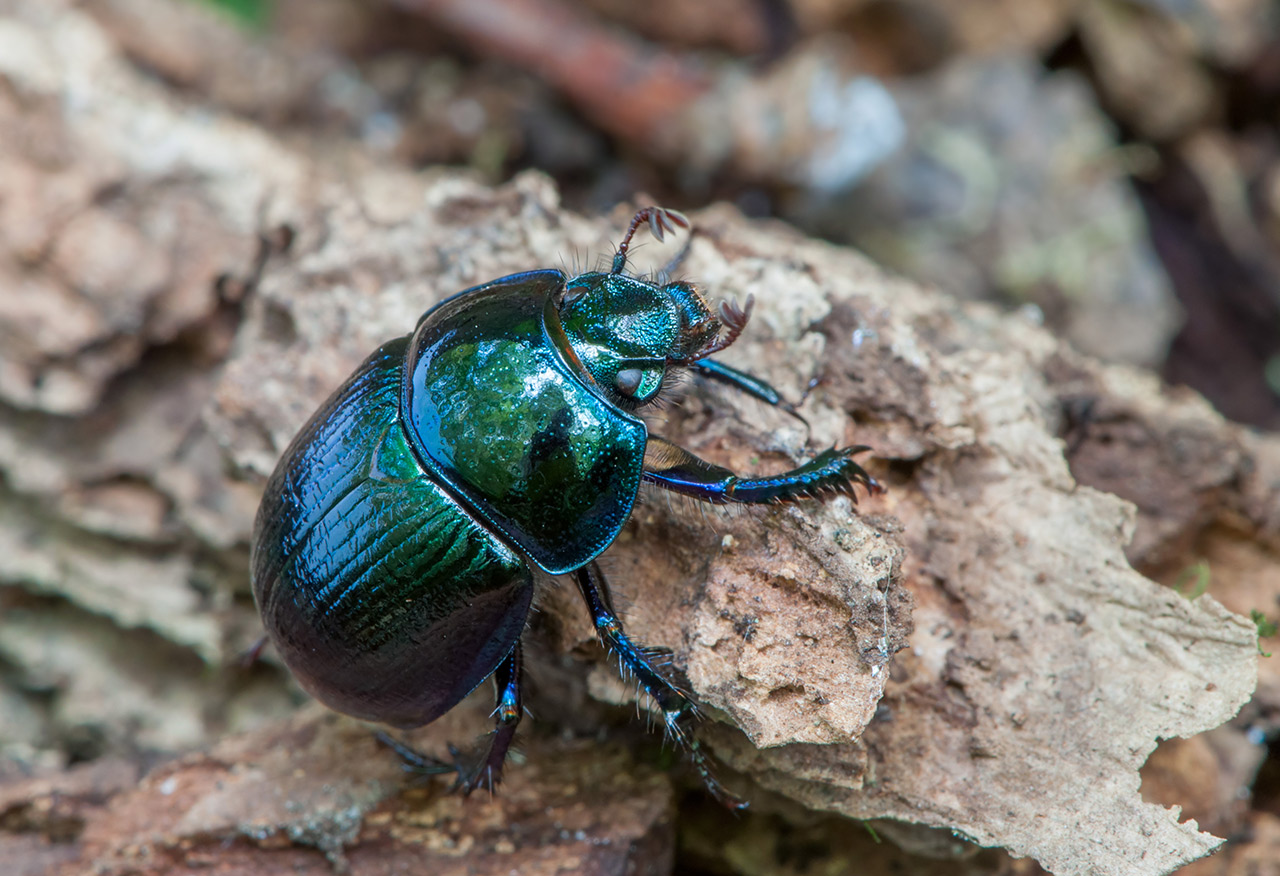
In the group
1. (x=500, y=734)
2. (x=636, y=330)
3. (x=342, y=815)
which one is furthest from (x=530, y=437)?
(x=342, y=815)

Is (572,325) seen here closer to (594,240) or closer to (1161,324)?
(594,240)

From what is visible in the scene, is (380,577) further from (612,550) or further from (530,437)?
(612,550)

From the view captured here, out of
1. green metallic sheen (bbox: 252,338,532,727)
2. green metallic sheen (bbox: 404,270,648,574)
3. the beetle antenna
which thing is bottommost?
green metallic sheen (bbox: 252,338,532,727)

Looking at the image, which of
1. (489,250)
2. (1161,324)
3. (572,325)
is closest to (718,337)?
(572,325)

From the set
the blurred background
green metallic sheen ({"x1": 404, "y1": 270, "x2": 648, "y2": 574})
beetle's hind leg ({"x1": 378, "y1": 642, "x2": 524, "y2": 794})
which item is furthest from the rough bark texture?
the blurred background

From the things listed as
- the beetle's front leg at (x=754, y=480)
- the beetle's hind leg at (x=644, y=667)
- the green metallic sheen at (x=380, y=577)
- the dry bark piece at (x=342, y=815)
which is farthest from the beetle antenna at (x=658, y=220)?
the dry bark piece at (x=342, y=815)

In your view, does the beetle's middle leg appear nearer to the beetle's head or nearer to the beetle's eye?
the beetle's head
